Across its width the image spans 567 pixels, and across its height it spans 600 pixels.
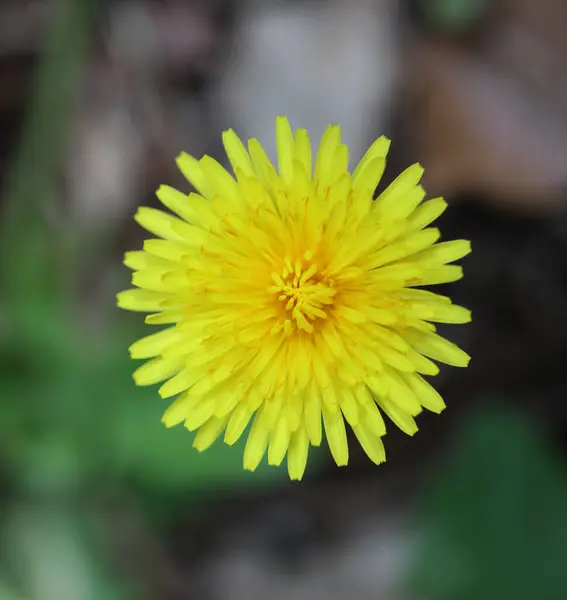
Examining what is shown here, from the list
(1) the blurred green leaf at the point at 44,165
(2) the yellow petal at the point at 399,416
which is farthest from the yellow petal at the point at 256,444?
(1) the blurred green leaf at the point at 44,165

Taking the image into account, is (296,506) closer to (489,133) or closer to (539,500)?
(539,500)

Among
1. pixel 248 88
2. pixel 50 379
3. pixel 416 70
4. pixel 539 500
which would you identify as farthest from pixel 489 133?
pixel 50 379

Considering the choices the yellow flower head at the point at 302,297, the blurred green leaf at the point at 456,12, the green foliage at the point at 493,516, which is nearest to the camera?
the yellow flower head at the point at 302,297

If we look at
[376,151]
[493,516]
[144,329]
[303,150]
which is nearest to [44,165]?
[144,329]

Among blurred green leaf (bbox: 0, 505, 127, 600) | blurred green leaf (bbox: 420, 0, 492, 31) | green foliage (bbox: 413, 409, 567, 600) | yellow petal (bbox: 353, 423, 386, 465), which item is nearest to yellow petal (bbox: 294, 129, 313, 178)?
yellow petal (bbox: 353, 423, 386, 465)

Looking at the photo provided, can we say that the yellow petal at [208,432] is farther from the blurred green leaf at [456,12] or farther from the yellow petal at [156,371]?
the blurred green leaf at [456,12]

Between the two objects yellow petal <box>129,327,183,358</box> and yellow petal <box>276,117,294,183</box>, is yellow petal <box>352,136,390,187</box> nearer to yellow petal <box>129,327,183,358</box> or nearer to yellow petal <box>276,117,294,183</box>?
yellow petal <box>276,117,294,183</box>
